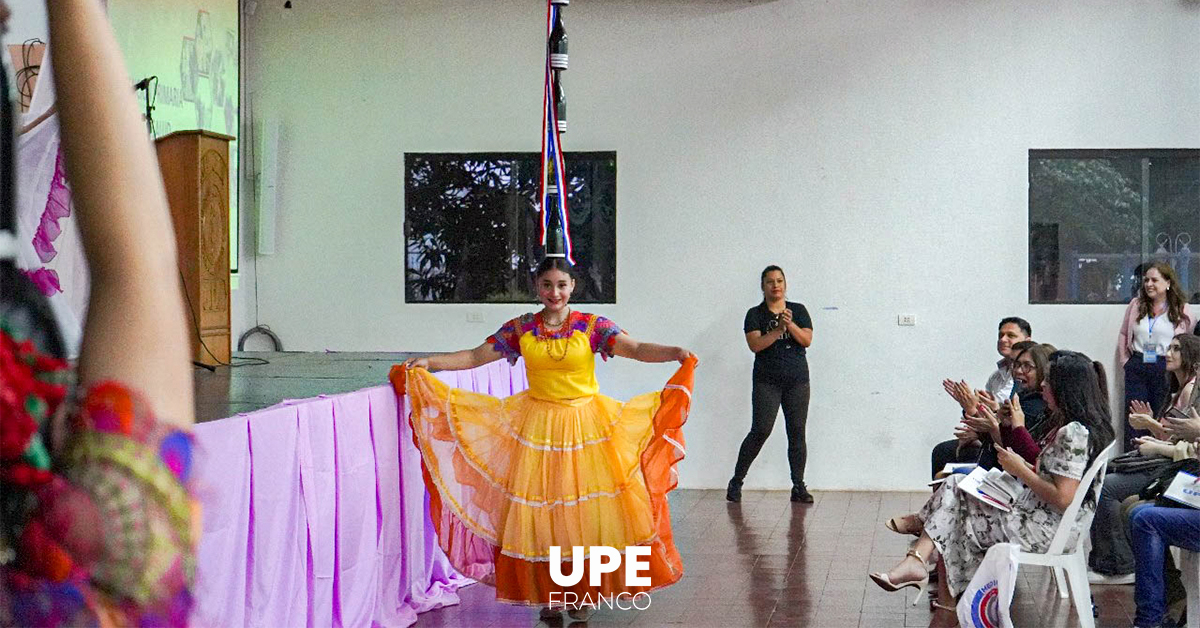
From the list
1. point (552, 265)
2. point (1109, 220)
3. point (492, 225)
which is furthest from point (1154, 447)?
point (492, 225)

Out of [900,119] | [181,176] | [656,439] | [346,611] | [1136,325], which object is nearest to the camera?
[346,611]

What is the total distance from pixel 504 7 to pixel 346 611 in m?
5.49

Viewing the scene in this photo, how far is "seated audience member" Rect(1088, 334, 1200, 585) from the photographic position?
Result: 5.23 meters

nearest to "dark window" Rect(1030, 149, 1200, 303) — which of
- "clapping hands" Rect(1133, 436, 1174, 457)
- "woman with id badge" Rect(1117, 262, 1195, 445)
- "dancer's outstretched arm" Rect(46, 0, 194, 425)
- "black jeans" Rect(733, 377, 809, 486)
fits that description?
"woman with id badge" Rect(1117, 262, 1195, 445)

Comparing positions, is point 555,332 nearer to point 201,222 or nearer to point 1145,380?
point 201,222

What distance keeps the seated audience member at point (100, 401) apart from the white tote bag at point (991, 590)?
4457 mm

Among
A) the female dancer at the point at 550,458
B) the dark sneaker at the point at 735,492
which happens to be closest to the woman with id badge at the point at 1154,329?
the dark sneaker at the point at 735,492

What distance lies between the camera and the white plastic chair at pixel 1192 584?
455cm

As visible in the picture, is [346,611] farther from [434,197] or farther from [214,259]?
[434,197]

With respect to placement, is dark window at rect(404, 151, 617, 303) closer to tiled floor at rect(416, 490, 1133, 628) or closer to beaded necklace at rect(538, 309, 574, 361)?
tiled floor at rect(416, 490, 1133, 628)

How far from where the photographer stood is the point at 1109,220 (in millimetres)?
8633

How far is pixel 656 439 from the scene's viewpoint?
5098mm

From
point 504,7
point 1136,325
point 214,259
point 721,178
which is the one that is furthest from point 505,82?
point 1136,325

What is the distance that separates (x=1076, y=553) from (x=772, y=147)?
4706mm
